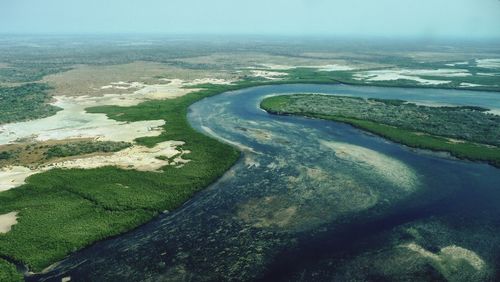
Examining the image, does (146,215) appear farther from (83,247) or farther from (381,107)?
(381,107)

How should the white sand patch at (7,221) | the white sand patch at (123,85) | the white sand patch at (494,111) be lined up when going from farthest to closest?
1. the white sand patch at (123,85)
2. the white sand patch at (494,111)
3. the white sand patch at (7,221)

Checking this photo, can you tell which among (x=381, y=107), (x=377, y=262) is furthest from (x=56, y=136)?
(x=381, y=107)

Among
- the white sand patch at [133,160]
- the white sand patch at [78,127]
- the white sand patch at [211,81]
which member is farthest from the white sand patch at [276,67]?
the white sand patch at [133,160]

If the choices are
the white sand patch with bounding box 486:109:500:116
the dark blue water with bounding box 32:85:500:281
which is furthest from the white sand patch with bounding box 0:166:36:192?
the white sand patch with bounding box 486:109:500:116

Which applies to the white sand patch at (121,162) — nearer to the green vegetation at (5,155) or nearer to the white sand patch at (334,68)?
the green vegetation at (5,155)

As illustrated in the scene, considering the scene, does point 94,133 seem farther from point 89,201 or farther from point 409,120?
point 409,120

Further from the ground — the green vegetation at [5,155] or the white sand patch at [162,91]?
the white sand patch at [162,91]
